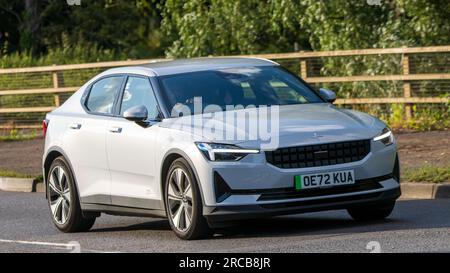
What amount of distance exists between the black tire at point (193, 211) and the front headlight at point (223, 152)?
23 cm

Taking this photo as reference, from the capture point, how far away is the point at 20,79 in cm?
3153

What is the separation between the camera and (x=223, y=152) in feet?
36.5

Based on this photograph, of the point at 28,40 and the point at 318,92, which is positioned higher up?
the point at 318,92

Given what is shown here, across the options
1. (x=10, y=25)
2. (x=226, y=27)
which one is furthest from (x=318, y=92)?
(x=10, y=25)

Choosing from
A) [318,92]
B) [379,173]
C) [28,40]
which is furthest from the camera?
[28,40]

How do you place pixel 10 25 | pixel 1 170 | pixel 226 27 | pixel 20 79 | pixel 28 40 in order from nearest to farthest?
1. pixel 1 170
2. pixel 226 27
3. pixel 20 79
4. pixel 28 40
5. pixel 10 25

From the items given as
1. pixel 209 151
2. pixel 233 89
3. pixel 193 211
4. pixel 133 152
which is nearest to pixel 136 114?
pixel 133 152

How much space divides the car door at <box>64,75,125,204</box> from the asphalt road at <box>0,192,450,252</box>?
46cm

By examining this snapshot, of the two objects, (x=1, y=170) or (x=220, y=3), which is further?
(x=220, y=3)

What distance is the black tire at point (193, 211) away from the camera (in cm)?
1124

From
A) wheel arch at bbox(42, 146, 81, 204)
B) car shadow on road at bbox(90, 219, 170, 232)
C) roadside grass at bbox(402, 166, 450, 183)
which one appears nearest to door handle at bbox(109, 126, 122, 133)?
wheel arch at bbox(42, 146, 81, 204)

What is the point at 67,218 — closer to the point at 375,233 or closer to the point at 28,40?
the point at 375,233

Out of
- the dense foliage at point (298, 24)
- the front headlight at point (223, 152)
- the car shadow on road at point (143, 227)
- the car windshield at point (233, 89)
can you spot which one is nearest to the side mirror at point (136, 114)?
the car windshield at point (233, 89)
